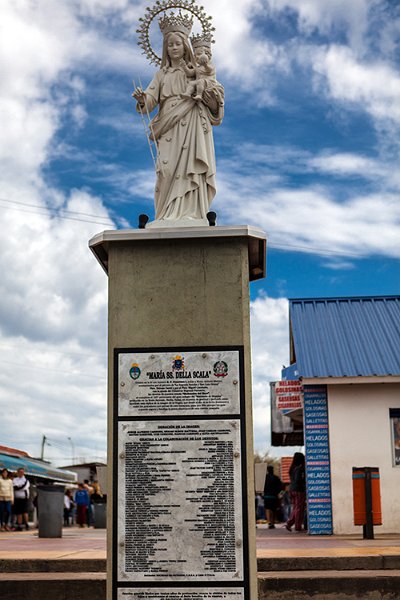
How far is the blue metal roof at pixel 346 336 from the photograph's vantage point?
651 inches

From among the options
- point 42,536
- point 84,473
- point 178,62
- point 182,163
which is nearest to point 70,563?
point 182,163

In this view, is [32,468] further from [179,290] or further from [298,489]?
[179,290]

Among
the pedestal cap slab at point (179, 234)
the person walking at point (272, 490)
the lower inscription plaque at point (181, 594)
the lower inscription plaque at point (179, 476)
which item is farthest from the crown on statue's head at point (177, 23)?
the person walking at point (272, 490)

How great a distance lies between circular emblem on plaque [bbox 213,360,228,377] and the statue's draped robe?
53.4 inches

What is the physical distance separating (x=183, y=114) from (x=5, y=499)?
50.4 ft

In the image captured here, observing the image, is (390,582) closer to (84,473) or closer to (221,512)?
(221,512)

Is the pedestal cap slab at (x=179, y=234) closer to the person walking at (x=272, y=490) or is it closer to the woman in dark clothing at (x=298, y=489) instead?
the woman in dark clothing at (x=298, y=489)

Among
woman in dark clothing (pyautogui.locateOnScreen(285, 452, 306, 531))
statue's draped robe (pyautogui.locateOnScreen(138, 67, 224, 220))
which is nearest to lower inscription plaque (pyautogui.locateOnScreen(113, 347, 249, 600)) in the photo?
statue's draped robe (pyautogui.locateOnScreen(138, 67, 224, 220))

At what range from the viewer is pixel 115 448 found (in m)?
5.46

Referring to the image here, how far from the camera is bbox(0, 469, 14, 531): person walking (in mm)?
19016

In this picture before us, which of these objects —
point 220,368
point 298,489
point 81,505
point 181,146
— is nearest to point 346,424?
point 298,489

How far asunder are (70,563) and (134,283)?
3.85m

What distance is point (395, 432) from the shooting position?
16328 mm

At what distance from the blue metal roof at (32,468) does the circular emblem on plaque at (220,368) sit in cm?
2107
